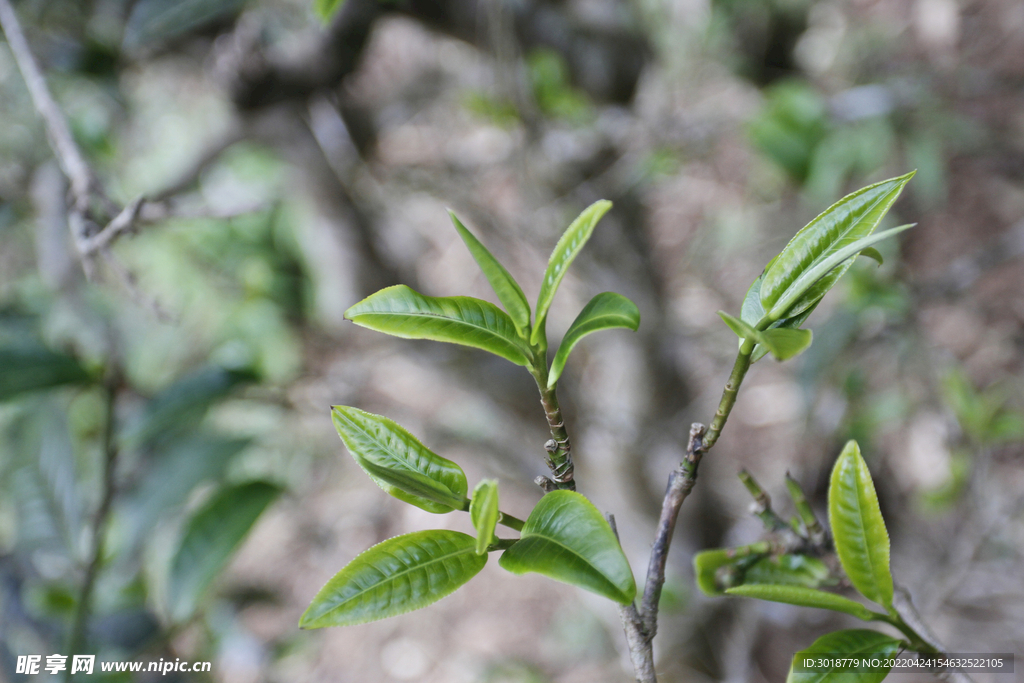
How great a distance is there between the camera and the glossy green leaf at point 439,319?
241mm

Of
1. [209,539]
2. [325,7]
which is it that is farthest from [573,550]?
[209,539]

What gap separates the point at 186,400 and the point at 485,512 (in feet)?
1.98

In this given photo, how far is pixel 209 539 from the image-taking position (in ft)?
2.04

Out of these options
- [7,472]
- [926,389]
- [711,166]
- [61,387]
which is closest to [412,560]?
[61,387]

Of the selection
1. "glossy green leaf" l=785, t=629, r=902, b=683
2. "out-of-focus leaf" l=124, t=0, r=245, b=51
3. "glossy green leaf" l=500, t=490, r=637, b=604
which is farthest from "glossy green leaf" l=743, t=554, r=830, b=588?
"out-of-focus leaf" l=124, t=0, r=245, b=51

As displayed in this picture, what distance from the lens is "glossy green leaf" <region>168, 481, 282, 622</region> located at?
0.61 m

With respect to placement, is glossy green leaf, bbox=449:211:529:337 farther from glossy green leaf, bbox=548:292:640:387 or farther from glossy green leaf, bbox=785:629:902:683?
glossy green leaf, bbox=785:629:902:683

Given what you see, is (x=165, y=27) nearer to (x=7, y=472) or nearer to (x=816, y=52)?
(x=7, y=472)

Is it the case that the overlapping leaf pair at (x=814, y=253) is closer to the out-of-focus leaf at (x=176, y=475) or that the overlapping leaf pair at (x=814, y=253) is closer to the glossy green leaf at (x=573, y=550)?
the glossy green leaf at (x=573, y=550)

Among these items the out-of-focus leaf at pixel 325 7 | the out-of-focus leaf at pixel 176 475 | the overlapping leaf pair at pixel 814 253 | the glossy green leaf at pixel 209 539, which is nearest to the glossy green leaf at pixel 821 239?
the overlapping leaf pair at pixel 814 253

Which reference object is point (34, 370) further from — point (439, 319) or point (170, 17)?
point (439, 319)

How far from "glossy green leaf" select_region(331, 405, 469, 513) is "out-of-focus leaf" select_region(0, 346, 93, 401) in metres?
0.54

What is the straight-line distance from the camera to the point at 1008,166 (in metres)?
1.25

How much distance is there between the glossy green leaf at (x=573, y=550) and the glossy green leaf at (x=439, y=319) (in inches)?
2.5
